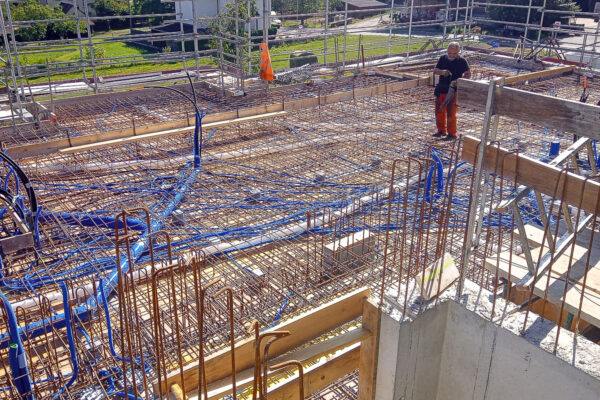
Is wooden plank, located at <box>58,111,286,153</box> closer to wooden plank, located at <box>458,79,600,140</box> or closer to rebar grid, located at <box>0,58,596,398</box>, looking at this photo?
rebar grid, located at <box>0,58,596,398</box>

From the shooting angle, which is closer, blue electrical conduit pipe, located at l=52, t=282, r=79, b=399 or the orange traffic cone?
blue electrical conduit pipe, located at l=52, t=282, r=79, b=399

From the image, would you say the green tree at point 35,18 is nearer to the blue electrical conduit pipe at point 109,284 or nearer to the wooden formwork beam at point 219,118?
the wooden formwork beam at point 219,118

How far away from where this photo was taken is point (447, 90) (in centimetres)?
876

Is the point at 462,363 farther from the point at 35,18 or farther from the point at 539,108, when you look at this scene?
the point at 35,18

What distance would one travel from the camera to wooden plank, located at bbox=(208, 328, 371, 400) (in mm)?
3271

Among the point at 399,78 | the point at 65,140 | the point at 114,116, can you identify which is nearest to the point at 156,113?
the point at 114,116

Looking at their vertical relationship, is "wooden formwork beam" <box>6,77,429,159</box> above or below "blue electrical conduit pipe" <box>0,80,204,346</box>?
above

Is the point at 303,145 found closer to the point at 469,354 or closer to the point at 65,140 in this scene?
the point at 65,140

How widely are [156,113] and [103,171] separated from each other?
2724 millimetres

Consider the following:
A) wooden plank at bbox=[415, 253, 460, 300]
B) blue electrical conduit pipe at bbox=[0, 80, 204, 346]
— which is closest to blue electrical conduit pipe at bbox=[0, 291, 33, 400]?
blue electrical conduit pipe at bbox=[0, 80, 204, 346]

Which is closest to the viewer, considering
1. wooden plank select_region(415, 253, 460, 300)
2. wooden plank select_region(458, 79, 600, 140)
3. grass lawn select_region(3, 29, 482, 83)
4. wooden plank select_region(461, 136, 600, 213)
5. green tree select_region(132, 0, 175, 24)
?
wooden plank select_region(458, 79, 600, 140)

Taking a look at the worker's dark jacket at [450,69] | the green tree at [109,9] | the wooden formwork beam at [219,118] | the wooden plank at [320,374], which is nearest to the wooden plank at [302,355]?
the wooden plank at [320,374]

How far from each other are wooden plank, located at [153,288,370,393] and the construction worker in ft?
17.5

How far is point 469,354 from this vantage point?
3.68 metres
